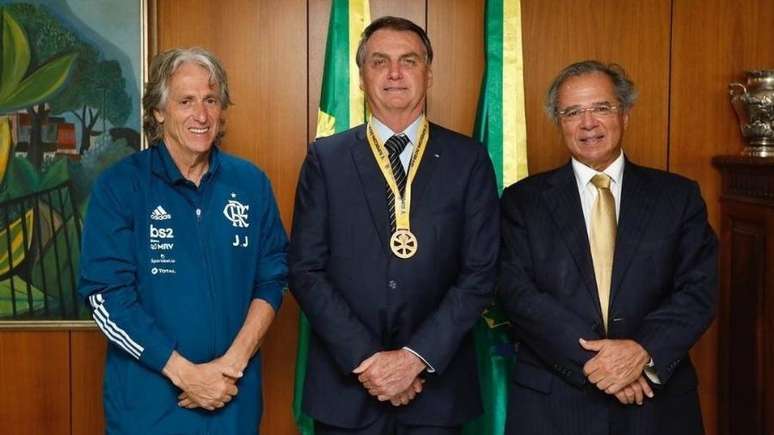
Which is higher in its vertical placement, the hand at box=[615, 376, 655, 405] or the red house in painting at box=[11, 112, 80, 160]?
the red house in painting at box=[11, 112, 80, 160]

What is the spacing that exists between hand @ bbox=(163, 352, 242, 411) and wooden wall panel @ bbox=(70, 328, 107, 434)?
4.86 ft

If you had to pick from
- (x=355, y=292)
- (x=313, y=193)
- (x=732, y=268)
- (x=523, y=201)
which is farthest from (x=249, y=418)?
(x=732, y=268)

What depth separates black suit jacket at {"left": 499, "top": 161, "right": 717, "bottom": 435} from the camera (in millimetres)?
2352

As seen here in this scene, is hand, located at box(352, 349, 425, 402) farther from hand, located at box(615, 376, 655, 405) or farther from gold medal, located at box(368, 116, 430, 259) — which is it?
hand, located at box(615, 376, 655, 405)

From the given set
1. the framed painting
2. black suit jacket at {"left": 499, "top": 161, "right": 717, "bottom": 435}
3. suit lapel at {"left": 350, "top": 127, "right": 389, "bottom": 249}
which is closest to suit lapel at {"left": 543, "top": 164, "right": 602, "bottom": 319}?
black suit jacket at {"left": 499, "top": 161, "right": 717, "bottom": 435}

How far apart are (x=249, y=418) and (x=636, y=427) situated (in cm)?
107

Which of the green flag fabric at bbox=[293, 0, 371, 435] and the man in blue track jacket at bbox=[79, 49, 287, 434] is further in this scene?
the green flag fabric at bbox=[293, 0, 371, 435]

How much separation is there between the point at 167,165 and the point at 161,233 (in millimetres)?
Answer: 191

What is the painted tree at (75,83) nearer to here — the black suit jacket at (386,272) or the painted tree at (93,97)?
the painted tree at (93,97)

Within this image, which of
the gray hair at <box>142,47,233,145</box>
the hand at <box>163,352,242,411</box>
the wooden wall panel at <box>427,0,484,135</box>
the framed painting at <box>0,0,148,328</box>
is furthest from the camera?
the wooden wall panel at <box>427,0,484,135</box>

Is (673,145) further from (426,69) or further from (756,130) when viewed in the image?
(426,69)

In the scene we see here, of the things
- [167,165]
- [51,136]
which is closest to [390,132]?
[167,165]

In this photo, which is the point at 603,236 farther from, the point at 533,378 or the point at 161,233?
the point at 161,233

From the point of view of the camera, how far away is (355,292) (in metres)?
2.40
